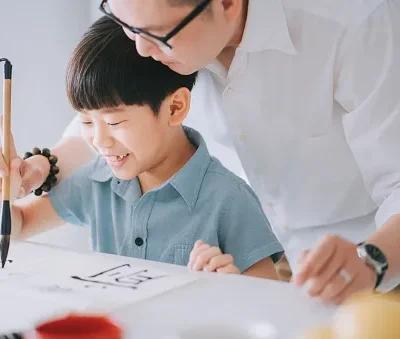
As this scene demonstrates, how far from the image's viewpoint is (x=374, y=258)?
0.75 m

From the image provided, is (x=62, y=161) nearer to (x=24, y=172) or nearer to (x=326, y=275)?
(x=24, y=172)

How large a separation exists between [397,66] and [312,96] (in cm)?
16

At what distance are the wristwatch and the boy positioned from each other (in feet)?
0.89

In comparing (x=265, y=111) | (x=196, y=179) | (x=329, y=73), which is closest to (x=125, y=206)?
(x=196, y=179)

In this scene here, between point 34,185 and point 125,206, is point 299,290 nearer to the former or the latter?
point 125,206

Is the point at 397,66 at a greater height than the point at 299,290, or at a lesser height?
greater

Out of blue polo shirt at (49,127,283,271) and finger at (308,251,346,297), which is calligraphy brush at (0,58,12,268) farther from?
finger at (308,251,346,297)

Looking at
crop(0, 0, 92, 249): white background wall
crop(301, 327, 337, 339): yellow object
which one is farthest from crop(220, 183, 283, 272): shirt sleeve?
crop(0, 0, 92, 249): white background wall

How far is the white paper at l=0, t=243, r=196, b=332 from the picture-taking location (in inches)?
25.7

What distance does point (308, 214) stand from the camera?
1.22 meters

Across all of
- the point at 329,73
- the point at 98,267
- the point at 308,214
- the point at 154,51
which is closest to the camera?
the point at 98,267

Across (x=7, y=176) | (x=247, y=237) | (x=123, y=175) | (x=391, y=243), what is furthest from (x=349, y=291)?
(x=7, y=176)

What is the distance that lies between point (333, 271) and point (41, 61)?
133 cm

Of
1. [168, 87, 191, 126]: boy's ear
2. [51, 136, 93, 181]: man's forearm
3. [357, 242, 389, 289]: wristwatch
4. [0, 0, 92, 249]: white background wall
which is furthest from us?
[0, 0, 92, 249]: white background wall
